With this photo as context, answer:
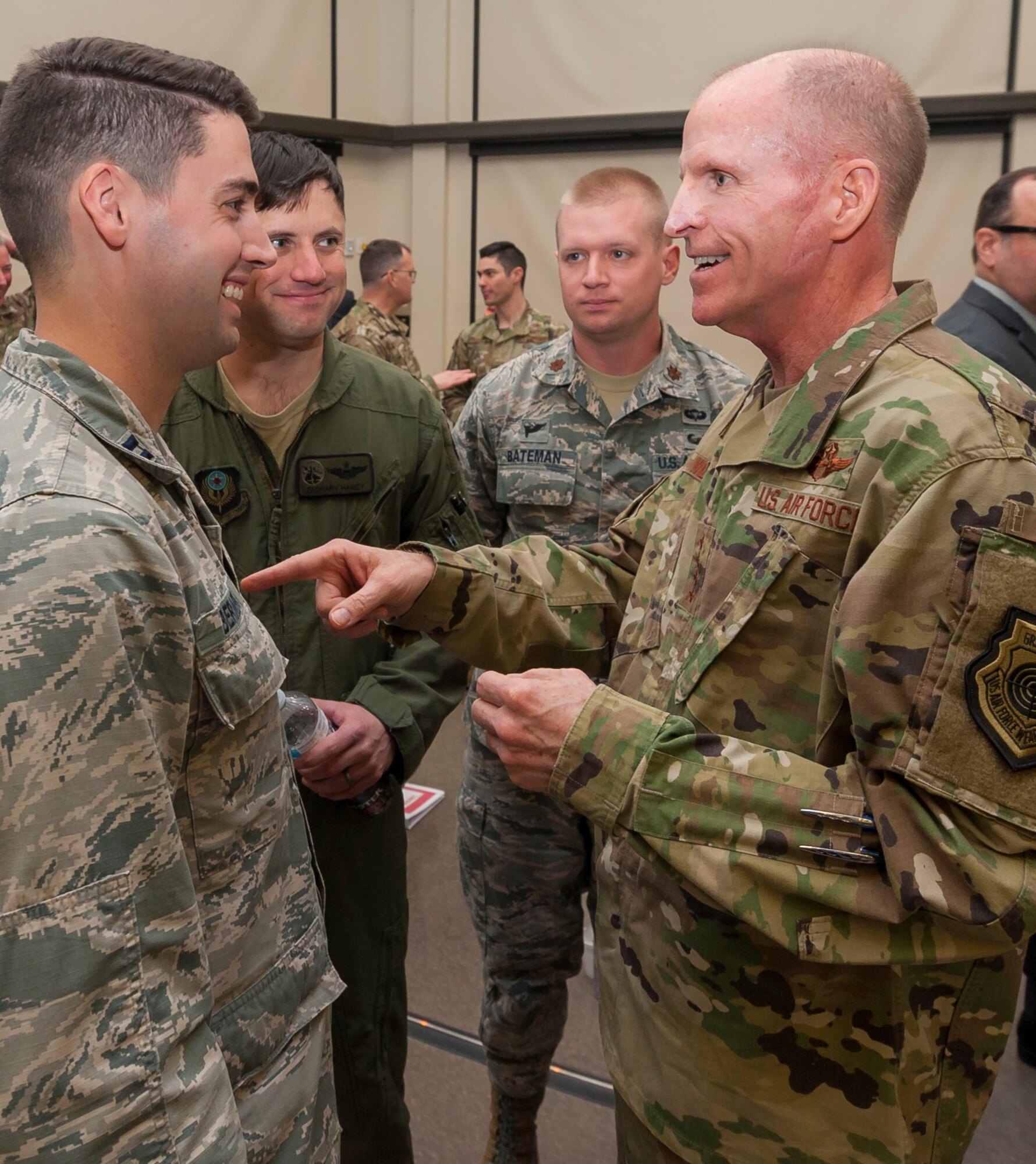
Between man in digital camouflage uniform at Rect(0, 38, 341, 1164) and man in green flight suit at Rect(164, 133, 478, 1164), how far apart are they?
1.54 feet

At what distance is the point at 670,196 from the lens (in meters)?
7.53

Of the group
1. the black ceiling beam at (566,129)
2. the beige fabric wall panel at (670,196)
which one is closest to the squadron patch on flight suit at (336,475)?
the beige fabric wall panel at (670,196)

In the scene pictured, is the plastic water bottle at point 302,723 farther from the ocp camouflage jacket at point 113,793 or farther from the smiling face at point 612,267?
the smiling face at point 612,267

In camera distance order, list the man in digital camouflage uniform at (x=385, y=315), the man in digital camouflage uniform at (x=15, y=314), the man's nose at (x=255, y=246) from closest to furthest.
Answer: the man's nose at (x=255, y=246)
the man in digital camouflage uniform at (x=15, y=314)
the man in digital camouflage uniform at (x=385, y=315)

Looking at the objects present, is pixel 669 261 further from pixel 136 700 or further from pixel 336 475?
pixel 136 700

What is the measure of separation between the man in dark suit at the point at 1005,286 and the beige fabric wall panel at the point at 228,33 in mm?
5892

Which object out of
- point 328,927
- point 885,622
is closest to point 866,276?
point 885,622

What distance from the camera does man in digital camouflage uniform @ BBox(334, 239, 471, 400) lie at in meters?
5.83

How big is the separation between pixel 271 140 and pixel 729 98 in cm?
95

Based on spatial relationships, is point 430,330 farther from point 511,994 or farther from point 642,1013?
point 642,1013

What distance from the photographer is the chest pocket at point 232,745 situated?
1.03 metres

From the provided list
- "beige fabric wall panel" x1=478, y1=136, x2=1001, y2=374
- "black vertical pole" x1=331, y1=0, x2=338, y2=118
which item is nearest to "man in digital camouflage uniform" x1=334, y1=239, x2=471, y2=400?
"beige fabric wall panel" x1=478, y1=136, x2=1001, y2=374

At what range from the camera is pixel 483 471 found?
2664 millimetres

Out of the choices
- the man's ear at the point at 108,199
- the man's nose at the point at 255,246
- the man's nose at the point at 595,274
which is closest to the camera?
the man's ear at the point at 108,199
